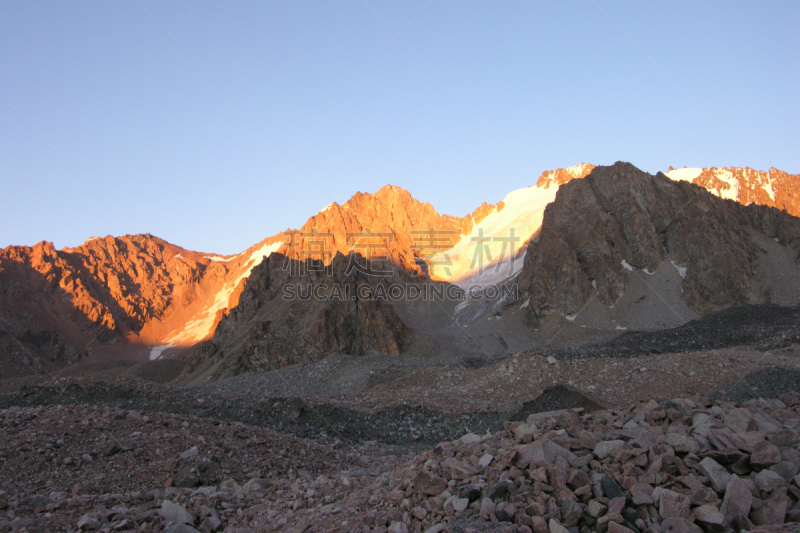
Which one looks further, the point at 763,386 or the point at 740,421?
the point at 763,386

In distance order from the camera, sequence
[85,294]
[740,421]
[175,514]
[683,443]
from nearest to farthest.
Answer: [683,443] < [740,421] < [175,514] < [85,294]

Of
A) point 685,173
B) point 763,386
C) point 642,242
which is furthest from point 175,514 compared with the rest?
point 685,173

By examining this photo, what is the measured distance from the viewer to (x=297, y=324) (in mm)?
50812

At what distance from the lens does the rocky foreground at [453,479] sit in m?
5.43

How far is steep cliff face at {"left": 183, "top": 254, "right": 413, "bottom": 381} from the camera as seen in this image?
46844mm

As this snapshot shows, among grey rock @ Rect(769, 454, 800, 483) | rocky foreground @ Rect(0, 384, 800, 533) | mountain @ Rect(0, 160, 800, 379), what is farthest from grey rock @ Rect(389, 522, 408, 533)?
mountain @ Rect(0, 160, 800, 379)

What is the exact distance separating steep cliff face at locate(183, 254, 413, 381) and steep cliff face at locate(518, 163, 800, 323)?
22.6 m

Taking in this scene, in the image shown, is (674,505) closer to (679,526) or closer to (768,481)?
(679,526)

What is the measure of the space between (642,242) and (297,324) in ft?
147

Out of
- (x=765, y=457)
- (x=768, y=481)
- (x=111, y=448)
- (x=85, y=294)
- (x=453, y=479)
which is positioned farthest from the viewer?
(x=85, y=294)

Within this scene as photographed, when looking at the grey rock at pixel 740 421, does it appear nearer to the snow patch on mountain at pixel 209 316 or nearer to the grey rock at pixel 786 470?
the grey rock at pixel 786 470

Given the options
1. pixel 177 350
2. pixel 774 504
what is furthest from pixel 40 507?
pixel 177 350

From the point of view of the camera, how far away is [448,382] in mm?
24469

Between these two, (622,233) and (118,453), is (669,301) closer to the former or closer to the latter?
(622,233)
